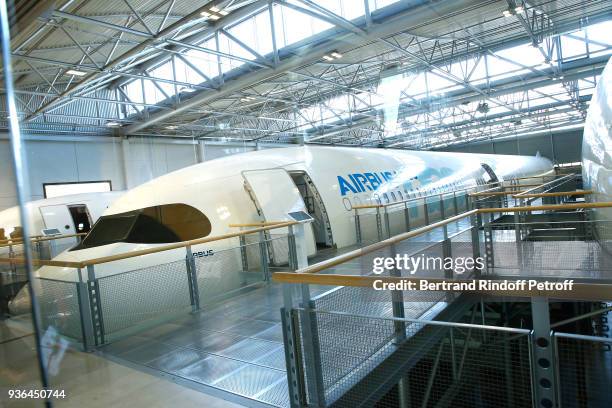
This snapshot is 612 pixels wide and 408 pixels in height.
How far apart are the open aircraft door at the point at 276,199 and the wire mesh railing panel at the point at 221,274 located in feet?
2.45

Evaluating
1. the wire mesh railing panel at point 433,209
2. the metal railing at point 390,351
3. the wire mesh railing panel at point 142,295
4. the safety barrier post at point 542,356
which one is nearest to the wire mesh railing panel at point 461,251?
the metal railing at point 390,351

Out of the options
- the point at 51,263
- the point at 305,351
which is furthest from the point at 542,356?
the point at 51,263

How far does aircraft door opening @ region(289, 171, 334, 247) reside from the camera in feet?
31.9

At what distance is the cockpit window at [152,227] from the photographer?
22.4 ft

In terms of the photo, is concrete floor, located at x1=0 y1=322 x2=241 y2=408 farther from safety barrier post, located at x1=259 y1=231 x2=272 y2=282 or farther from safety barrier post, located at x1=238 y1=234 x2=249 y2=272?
safety barrier post, located at x1=259 y1=231 x2=272 y2=282

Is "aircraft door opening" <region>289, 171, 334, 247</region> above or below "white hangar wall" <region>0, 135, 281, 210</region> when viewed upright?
below

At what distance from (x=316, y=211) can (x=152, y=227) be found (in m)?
4.46

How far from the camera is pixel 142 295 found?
19.0 ft

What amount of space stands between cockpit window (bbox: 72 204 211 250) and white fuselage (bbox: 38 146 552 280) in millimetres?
139

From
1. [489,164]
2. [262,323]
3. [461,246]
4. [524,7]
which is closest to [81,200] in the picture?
[262,323]

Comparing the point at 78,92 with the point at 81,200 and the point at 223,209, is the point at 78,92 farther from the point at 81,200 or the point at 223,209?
the point at 223,209

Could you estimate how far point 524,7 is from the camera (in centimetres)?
1121

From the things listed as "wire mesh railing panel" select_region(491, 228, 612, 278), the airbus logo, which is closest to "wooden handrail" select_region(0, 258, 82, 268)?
"wire mesh railing panel" select_region(491, 228, 612, 278)

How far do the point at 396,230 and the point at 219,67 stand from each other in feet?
29.6
